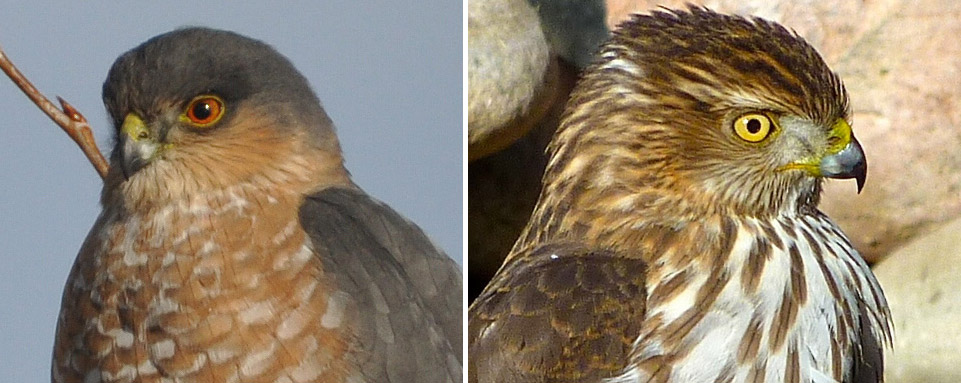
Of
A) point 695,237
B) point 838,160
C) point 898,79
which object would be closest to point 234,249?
point 695,237

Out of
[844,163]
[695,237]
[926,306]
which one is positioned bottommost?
[926,306]

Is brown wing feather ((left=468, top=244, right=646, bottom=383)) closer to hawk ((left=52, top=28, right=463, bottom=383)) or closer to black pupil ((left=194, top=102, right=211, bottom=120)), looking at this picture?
hawk ((left=52, top=28, right=463, bottom=383))

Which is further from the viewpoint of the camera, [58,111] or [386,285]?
[386,285]

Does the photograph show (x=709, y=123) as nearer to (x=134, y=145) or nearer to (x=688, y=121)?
(x=688, y=121)

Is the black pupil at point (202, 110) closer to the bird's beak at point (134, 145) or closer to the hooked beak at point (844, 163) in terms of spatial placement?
the bird's beak at point (134, 145)

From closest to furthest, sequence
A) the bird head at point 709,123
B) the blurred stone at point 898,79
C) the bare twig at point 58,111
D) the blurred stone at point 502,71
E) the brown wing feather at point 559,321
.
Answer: the bare twig at point 58,111
the brown wing feather at point 559,321
the bird head at point 709,123
the blurred stone at point 502,71
the blurred stone at point 898,79

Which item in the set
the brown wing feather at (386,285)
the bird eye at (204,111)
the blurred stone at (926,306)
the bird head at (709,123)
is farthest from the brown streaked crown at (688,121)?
the blurred stone at (926,306)

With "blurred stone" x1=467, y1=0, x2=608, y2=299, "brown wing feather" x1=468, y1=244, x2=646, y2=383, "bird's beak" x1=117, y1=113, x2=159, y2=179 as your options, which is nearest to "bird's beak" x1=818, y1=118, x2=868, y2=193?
"brown wing feather" x1=468, y1=244, x2=646, y2=383
